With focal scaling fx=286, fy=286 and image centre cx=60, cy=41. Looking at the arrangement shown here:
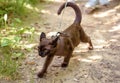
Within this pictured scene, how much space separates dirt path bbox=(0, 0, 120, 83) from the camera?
3275mm

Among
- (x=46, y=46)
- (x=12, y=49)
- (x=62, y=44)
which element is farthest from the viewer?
(x=12, y=49)

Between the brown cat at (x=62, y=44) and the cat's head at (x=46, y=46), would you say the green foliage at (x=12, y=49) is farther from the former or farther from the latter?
the cat's head at (x=46, y=46)

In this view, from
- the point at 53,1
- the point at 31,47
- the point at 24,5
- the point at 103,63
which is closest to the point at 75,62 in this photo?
the point at 103,63

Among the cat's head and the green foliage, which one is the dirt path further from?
the cat's head

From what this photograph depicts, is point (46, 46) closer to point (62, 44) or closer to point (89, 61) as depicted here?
point (62, 44)

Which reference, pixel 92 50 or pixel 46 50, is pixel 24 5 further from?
pixel 46 50

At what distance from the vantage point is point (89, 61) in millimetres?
3650

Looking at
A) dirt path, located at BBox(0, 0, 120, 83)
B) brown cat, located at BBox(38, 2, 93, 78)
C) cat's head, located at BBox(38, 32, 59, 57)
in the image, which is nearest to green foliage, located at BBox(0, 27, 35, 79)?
dirt path, located at BBox(0, 0, 120, 83)

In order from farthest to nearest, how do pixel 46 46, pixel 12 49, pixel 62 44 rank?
pixel 12 49 → pixel 62 44 → pixel 46 46

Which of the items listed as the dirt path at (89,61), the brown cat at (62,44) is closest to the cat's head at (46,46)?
the brown cat at (62,44)

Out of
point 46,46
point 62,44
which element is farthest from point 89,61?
point 46,46

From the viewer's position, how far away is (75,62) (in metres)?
3.60

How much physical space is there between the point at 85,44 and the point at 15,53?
3.41 feet

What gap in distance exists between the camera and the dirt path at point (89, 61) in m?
3.28
